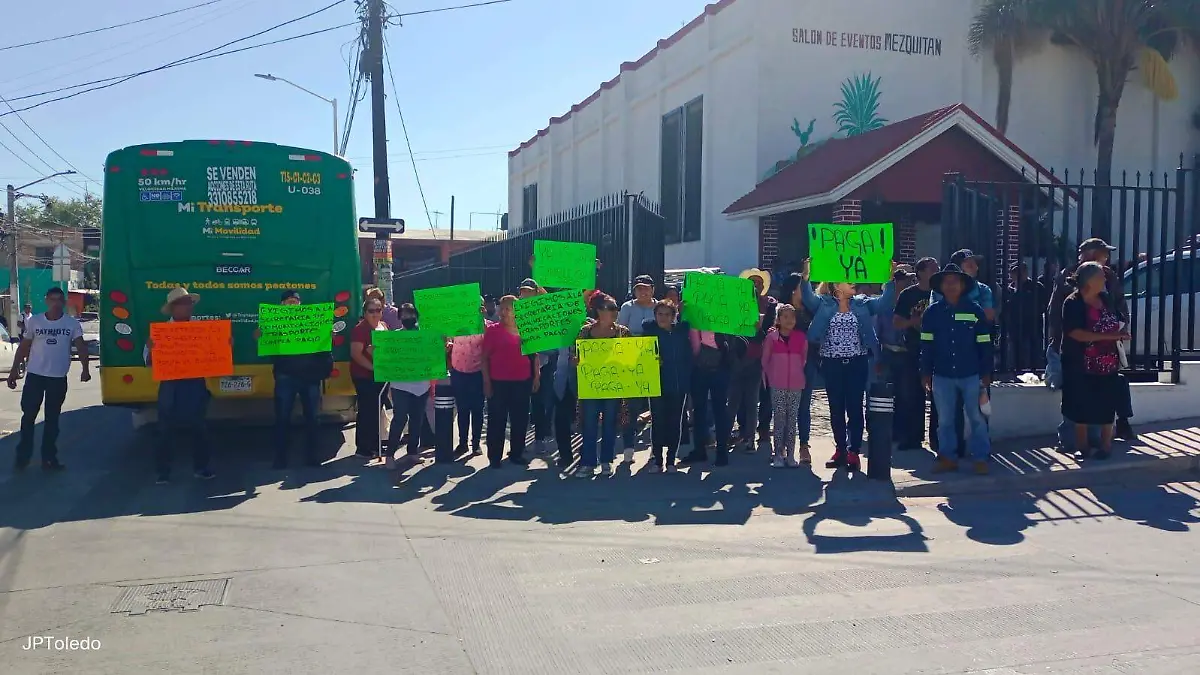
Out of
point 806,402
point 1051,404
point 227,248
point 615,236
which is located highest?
point 615,236

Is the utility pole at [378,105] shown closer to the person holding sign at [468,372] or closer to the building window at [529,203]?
the person holding sign at [468,372]

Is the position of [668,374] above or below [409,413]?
above

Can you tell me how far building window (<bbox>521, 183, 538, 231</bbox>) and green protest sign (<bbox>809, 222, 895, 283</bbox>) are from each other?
28996 millimetres

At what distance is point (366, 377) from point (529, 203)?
1202 inches

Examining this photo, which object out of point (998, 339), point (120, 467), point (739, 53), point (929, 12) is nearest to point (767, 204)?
point (739, 53)

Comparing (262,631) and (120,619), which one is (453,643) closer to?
(262,631)

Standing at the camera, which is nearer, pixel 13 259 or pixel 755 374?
pixel 755 374

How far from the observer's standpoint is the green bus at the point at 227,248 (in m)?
9.35

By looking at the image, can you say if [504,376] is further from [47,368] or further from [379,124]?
[379,124]

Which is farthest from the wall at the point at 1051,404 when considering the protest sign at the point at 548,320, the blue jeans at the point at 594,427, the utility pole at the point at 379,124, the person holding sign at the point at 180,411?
the utility pole at the point at 379,124

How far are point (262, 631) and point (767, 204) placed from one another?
14517mm

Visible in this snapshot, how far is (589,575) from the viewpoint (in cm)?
586

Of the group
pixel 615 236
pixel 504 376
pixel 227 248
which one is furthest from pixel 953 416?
pixel 227 248

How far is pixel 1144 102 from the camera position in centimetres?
2272
